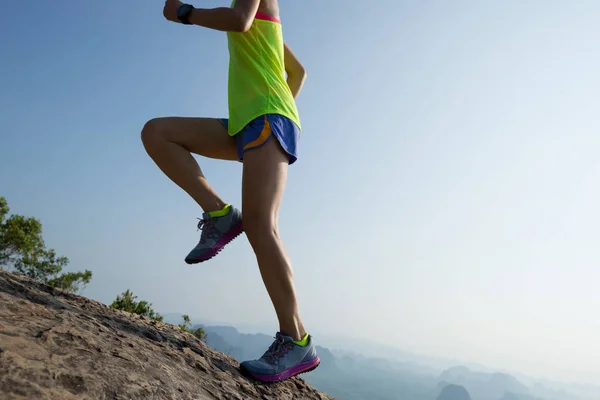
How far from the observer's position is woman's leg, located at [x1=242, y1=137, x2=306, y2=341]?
9.00 feet

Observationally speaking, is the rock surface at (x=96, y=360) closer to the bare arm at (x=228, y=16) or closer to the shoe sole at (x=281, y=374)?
the shoe sole at (x=281, y=374)

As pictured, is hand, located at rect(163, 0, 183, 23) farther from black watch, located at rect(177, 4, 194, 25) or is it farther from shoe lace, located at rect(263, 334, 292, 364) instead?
shoe lace, located at rect(263, 334, 292, 364)

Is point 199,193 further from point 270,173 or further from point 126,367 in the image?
point 126,367

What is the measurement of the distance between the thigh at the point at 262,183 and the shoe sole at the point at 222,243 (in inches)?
12.7

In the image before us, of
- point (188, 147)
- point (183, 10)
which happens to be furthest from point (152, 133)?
point (183, 10)

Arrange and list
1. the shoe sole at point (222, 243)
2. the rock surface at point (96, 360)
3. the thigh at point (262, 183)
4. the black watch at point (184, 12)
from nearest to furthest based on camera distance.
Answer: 1. the rock surface at point (96, 360)
2. the thigh at point (262, 183)
3. the black watch at point (184, 12)
4. the shoe sole at point (222, 243)

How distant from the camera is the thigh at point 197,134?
3088 millimetres

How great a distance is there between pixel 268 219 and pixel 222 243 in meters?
0.48

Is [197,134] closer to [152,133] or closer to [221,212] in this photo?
[152,133]

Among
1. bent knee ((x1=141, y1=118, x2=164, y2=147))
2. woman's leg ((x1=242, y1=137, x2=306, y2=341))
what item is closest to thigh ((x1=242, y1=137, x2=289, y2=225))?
woman's leg ((x1=242, y1=137, x2=306, y2=341))

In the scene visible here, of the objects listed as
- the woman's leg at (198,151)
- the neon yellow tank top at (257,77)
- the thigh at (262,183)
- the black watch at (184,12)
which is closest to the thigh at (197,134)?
the woman's leg at (198,151)

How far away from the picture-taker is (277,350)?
2.85 m

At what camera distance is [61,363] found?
1.86 meters

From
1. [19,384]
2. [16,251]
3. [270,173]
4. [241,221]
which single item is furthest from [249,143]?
[16,251]
